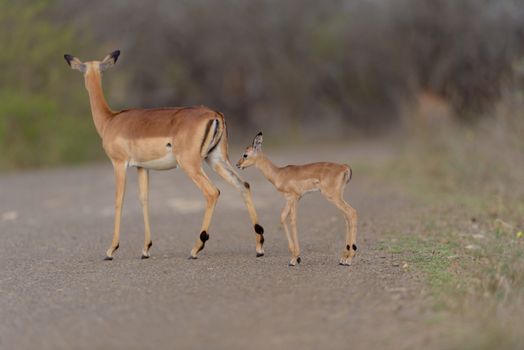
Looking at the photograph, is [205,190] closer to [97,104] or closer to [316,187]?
[316,187]

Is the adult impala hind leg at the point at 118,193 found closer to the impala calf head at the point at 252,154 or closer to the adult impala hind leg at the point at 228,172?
the adult impala hind leg at the point at 228,172

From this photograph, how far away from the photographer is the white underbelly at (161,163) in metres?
9.91

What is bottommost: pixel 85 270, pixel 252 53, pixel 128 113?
pixel 85 270

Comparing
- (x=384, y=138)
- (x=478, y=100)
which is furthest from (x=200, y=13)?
(x=478, y=100)

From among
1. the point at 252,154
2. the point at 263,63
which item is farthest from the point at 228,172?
the point at 263,63

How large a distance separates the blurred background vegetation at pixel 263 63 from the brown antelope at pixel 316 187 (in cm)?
1297

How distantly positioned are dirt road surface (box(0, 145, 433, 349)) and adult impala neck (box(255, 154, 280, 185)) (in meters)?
0.81

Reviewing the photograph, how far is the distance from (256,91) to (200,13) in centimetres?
407

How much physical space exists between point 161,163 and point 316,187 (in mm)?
1811

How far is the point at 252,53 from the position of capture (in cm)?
3747

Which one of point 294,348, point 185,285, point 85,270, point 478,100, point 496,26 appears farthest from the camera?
point 496,26

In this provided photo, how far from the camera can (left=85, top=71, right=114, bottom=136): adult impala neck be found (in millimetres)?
10664

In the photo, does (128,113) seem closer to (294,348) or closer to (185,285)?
(185,285)

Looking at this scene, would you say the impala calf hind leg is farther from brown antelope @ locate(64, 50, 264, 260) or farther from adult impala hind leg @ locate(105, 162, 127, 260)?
adult impala hind leg @ locate(105, 162, 127, 260)
